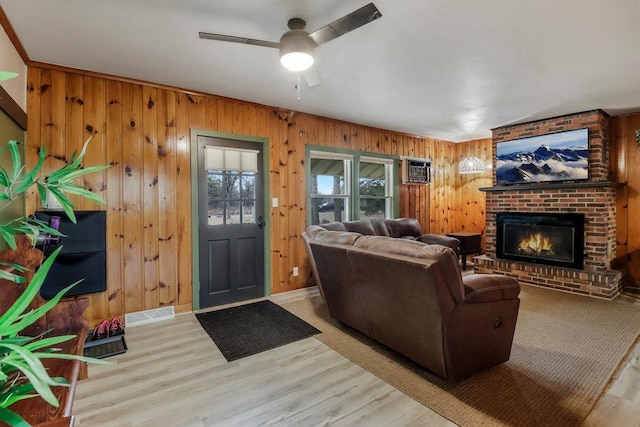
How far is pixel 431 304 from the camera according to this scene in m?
2.01

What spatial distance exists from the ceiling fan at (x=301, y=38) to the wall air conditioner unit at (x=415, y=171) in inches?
154

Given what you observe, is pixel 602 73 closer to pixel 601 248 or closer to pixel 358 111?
pixel 601 248

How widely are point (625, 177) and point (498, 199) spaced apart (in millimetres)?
1603

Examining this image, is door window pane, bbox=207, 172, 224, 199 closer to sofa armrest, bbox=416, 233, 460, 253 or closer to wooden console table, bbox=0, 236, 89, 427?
wooden console table, bbox=0, 236, 89, 427

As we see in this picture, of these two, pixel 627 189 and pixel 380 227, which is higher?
pixel 627 189

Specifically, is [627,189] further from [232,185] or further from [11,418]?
[11,418]

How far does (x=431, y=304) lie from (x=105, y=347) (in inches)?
110

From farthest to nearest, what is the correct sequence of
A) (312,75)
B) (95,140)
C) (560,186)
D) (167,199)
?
(560,186) < (167,199) < (95,140) < (312,75)

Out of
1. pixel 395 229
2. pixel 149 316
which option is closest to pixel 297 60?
pixel 149 316

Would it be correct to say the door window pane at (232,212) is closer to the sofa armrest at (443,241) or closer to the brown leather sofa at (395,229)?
the brown leather sofa at (395,229)

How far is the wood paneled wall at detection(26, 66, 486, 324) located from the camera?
3.02 m

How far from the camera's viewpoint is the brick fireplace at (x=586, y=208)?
4.22 meters

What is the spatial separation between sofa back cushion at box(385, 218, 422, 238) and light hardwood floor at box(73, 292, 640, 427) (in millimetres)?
2736

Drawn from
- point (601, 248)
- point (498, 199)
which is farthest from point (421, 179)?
point (601, 248)
